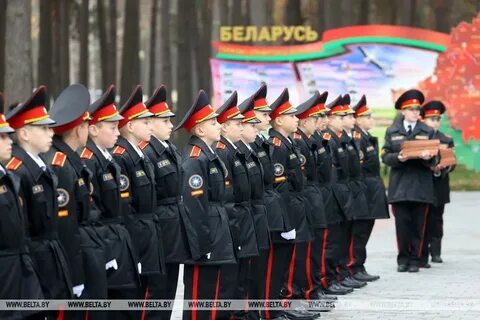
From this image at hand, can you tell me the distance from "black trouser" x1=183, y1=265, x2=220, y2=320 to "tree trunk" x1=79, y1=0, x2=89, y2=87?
15285mm

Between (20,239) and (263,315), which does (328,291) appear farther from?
(20,239)

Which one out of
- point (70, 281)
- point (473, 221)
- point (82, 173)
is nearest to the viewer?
point (70, 281)

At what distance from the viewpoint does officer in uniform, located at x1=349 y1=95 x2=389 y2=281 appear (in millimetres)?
14555

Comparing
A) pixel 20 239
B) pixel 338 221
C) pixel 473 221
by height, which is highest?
pixel 20 239

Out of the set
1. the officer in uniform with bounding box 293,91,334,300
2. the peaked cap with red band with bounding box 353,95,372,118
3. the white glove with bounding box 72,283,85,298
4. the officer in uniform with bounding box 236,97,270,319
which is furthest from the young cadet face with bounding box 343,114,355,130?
the white glove with bounding box 72,283,85,298

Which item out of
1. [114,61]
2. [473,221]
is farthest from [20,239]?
[114,61]

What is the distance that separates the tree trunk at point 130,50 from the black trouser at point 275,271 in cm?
1320

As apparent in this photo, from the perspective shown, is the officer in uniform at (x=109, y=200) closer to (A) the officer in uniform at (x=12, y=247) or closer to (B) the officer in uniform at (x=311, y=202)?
(A) the officer in uniform at (x=12, y=247)

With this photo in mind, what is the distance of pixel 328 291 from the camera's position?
1349cm

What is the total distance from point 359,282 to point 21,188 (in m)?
7.06

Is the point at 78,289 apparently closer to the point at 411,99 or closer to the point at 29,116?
the point at 29,116

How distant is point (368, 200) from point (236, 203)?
4.54 meters

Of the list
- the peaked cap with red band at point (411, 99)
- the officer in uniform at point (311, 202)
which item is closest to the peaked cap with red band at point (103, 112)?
the officer in uniform at point (311, 202)

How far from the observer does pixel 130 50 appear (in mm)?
24844
